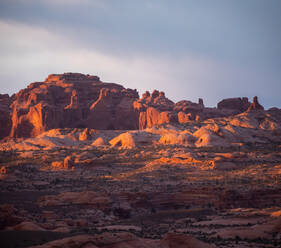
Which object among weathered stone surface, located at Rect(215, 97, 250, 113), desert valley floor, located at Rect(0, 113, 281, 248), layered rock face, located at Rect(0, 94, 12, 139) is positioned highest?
weathered stone surface, located at Rect(215, 97, 250, 113)

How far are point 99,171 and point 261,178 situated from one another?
23171 mm

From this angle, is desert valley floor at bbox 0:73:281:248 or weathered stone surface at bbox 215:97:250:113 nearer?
desert valley floor at bbox 0:73:281:248

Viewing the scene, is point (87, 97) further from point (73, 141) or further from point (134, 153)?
point (134, 153)

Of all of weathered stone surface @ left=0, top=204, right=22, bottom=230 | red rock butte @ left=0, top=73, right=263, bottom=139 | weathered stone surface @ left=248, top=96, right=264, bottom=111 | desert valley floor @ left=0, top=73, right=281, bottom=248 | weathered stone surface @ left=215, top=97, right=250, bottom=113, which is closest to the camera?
weathered stone surface @ left=0, top=204, right=22, bottom=230


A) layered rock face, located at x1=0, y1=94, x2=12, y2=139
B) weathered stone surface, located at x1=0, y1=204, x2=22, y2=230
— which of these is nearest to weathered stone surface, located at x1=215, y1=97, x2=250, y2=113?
layered rock face, located at x1=0, y1=94, x2=12, y2=139

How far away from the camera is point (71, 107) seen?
119375 mm

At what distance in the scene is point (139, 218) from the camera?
115ft

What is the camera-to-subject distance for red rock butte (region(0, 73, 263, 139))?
4387 inches

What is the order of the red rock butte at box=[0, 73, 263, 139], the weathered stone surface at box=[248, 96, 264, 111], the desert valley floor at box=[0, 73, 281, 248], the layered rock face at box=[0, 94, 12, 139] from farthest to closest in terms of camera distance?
the layered rock face at box=[0, 94, 12, 139], the red rock butte at box=[0, 73, 263, 139], the weathered stone surface at box=[248, 96, 264, 111], the desert valley floor at box=[0, 73, 281, 248]

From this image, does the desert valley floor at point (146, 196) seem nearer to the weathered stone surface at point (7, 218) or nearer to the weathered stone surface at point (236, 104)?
the weathered stone surface at point (7, 218)

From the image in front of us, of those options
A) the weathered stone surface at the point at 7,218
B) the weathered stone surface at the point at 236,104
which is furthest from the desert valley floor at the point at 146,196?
the weathered stone surface at the point at 236,104

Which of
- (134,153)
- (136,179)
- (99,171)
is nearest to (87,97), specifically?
(134,153)

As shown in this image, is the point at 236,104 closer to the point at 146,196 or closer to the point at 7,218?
the point at 146,196

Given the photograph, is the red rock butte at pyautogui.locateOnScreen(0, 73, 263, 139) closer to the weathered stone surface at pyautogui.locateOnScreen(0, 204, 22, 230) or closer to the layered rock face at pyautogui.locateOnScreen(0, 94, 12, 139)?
the layered rock face at pyautogui.locateOnScreen(0, 94, 12, 139)
